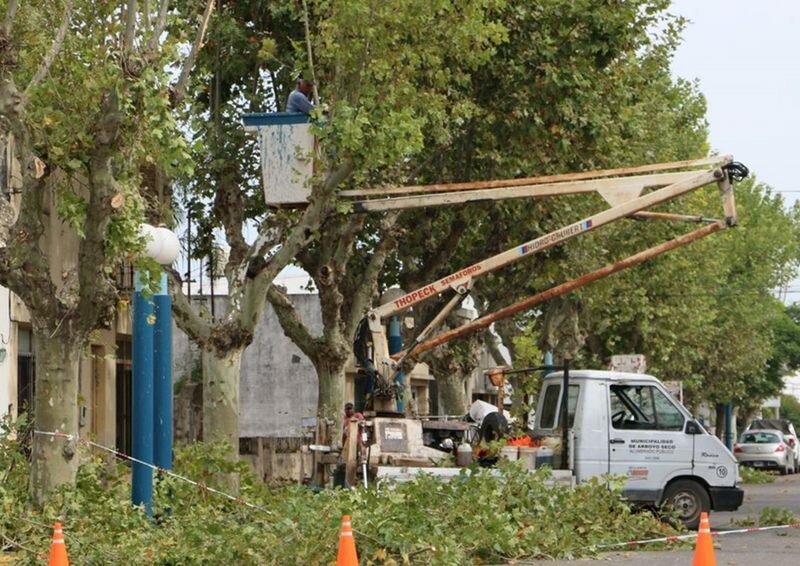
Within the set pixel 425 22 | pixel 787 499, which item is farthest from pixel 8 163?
pixel 787 499

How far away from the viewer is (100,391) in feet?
108

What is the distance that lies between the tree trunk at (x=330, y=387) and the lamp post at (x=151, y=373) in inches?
374

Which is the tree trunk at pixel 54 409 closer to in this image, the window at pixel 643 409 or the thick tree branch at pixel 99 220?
the thick tree branch at pixel 99 220

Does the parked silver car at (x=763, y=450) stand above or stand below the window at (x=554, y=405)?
below

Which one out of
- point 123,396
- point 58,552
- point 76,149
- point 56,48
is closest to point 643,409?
point 76,149

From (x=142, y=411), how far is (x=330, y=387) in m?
10.9

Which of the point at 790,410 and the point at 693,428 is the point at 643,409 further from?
the point at 790,410

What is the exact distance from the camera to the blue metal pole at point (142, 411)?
17.5m

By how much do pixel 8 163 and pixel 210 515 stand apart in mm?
9127

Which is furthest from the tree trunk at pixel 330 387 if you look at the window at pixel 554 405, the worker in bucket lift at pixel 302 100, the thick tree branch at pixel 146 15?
the thick tree branch at pixel 146 15

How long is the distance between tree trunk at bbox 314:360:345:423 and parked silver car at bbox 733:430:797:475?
30.0m

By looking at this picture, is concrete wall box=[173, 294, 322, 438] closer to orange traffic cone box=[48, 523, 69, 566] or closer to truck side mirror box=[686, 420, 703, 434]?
truck side mirror box=[686, 420, 703, 434]

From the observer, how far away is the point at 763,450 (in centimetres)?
5634

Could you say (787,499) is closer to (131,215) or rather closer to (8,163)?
(8,163)
